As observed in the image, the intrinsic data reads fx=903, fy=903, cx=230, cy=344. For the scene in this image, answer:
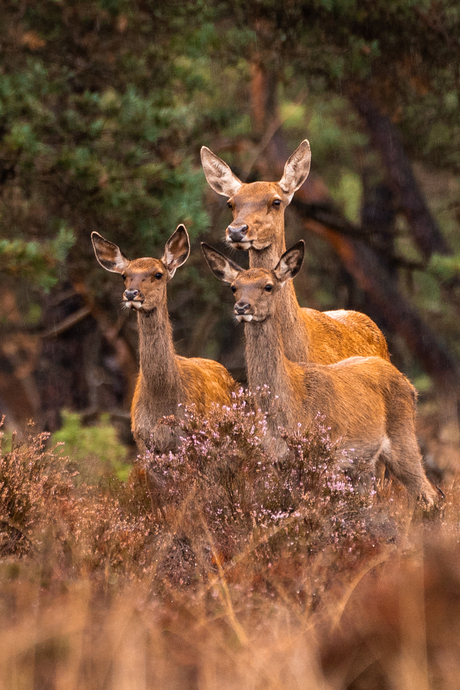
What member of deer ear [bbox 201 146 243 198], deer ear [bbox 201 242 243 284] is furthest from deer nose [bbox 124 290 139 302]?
deer ear [bbox 201 146 243 198]

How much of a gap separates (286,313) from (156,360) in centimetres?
124

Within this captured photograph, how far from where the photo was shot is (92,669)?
11.8ft

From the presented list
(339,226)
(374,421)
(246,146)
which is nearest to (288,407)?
(374,421)

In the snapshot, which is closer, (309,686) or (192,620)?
(309,686)

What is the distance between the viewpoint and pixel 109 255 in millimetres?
7848

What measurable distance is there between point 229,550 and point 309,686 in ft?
8.79

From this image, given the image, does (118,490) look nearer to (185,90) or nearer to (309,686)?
(309,686)

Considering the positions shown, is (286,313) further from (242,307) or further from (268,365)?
(242,307)

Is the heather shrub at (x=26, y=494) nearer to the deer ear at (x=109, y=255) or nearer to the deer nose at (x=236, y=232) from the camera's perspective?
the deer ear at (x=109, y=255)

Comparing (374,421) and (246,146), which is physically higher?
(246,146)

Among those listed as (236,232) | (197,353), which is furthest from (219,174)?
(197,353)

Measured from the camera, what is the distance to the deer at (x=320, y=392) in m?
6.84

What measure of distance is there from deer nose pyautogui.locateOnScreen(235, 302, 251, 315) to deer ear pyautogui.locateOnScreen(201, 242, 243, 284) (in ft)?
2.04

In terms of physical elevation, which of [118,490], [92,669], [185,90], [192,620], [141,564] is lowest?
[118,490]
